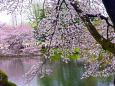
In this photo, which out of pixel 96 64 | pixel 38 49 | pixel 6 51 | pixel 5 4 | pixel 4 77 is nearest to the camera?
pixel 5 4

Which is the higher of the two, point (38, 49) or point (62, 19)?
point (62, 19)

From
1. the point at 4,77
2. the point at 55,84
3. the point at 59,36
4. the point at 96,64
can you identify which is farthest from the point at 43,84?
the point at 59,36

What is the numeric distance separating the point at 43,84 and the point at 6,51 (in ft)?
20.5

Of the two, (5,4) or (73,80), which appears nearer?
(5,4)

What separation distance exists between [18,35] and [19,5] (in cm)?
1076

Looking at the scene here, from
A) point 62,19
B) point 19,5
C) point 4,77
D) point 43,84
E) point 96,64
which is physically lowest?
point 43,84

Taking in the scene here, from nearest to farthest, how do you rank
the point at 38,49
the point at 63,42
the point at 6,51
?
the point at 63,42, the point at 6,51, the point at 38,49

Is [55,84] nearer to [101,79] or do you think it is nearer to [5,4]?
[101,79]

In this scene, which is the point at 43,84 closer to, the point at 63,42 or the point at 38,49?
the point at 63,42

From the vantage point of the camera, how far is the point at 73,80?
768 centimetres

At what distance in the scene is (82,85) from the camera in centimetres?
689

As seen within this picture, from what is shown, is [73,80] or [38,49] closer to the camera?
[73,80]

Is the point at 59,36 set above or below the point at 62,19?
below

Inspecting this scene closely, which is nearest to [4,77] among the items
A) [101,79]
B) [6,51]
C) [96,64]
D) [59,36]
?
[96,64]
